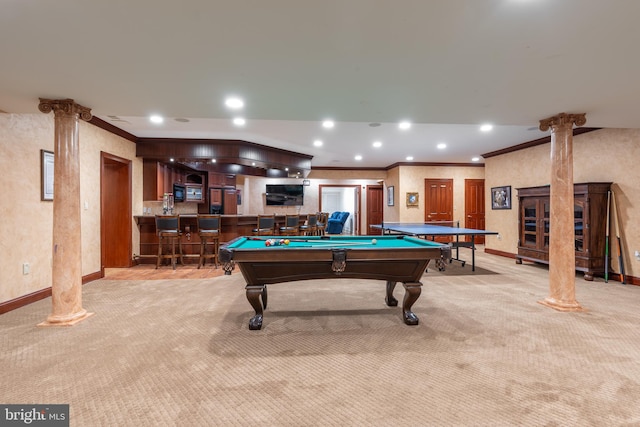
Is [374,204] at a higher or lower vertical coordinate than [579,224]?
higher

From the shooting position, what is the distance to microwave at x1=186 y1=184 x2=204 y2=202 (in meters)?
7.73

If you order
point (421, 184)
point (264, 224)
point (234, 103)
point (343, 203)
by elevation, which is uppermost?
point (234, 103)

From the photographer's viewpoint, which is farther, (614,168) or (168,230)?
(168,230)

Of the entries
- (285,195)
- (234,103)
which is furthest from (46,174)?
(285,195)

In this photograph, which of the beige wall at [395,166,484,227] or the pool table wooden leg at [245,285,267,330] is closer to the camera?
the pool table wooden leg at [245,285,267,330]

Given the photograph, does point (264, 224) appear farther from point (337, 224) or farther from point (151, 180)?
point (337, 224)

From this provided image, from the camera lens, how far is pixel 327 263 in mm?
2715

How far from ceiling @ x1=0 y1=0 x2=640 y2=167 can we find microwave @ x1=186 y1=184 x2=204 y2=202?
4471 millimetres

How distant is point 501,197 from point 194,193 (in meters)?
7.68

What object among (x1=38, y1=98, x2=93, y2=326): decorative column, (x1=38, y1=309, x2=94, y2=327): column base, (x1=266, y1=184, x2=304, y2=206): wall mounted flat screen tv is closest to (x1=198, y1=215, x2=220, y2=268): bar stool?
(x1=38, y1=98, x2=93, y2=326): decorative column

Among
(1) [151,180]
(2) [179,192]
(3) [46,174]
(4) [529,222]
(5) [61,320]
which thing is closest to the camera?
(5) [61,320]

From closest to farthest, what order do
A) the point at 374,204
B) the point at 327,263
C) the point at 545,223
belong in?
the point at 327,263 < the point at 545,223 < the point at 374,204

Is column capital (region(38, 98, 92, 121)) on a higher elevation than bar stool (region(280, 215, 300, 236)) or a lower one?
higher

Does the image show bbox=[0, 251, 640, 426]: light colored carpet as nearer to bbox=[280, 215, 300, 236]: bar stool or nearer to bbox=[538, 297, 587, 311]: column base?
bbox=[538, 297, 587, 311]: column base
